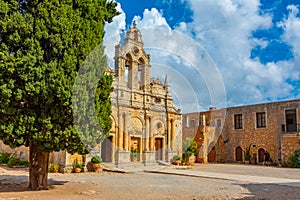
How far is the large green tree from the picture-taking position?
7.50 m

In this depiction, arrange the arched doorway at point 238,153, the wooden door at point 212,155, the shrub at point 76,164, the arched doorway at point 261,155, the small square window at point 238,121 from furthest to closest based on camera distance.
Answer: the wooden door at point 212,155
the small square window at point 238,121
the arched doorway at point 238,153
the arched doorway at point 261,155
the shrub at point 76,164

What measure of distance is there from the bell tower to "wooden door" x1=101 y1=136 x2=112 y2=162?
13.1ft

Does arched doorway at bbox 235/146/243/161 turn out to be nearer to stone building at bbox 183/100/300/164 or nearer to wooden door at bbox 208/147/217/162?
stone building at bbox 183/100/300/164

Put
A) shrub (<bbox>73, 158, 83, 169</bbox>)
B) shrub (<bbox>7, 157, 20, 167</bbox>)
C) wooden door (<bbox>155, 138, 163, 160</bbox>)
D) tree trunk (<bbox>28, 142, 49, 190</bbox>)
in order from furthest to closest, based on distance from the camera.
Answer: wooden door (<bbox>155, 138, 163, 160</bbox>) → shrub (<bbox>7, 157, 20, 167</bbox>) → shrub (<bbox>73, 158, 83, 169</bbox>) → tree trunk (<bbox>28, 142, 49, 190</bbox>)

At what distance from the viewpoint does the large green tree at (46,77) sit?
24.6ft

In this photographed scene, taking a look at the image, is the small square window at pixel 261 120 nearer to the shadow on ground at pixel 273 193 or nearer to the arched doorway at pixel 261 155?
the arched doorway at pixel 261 155

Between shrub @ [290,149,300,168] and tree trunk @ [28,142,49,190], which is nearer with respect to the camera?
tree trunk @ [28,142,49,190]

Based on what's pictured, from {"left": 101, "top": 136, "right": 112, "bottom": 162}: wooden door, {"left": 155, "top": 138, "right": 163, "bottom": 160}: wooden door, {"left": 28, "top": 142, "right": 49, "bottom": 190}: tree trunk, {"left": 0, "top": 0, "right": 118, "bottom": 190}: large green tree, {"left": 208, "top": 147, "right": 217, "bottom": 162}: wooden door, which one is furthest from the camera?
{"left": 208, "top": 147, "right": 217, "bottom": 162}: wooden door

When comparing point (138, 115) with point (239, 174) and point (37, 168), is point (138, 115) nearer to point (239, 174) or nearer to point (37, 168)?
point (239, 174)

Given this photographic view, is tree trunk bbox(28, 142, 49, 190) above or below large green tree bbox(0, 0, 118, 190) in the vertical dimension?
below

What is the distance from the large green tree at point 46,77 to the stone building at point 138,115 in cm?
809

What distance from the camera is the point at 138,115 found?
1989cm

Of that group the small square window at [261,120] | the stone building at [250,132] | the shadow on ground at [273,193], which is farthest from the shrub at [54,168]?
the small square window at [261,120]

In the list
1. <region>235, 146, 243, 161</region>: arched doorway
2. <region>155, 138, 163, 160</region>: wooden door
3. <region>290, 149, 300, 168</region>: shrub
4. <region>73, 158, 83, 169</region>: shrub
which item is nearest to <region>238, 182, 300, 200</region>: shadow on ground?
<region>73, 158, 83, 169</region>: shrub
